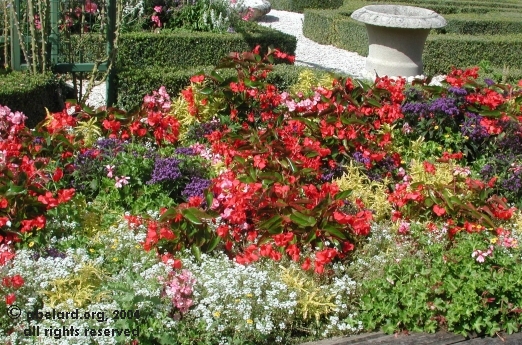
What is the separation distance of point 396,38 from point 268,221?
5.70 m

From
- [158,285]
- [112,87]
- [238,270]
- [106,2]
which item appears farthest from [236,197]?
[106,2]

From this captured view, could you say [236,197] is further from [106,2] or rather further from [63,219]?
[106,2]

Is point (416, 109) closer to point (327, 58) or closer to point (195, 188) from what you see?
point (195, 188)

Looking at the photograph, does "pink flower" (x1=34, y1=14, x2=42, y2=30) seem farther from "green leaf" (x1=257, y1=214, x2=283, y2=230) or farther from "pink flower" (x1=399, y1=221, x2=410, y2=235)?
"pink flower" (x1=399, y1=221, x2=410, y2=235)

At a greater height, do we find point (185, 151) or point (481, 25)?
point (185, 151)

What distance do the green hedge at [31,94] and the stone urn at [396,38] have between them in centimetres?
397

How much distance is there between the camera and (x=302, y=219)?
3.66 metres

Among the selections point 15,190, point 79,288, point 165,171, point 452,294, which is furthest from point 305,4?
point 79,288

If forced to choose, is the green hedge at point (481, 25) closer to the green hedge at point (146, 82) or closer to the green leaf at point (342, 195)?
the green hedge at point (146, 82)

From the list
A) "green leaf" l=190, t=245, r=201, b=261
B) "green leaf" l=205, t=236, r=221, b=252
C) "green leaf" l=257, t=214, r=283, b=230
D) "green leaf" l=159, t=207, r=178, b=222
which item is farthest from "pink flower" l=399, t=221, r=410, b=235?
"green leaf" l=159, t=207, r=178, b=222

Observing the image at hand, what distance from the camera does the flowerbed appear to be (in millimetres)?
3213

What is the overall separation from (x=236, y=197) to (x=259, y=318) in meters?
0.78

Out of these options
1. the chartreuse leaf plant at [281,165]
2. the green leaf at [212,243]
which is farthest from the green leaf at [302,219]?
the green leaf at [212,243]

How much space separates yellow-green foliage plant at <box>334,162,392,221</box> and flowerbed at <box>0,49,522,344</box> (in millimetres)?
13
